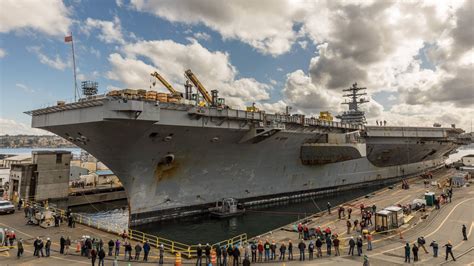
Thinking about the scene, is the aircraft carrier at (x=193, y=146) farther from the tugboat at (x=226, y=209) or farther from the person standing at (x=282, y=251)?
the person standing at (x=282, y=251)

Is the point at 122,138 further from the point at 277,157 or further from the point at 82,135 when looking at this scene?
the point at 277,157

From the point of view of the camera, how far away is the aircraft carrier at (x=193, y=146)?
1545 centimetres

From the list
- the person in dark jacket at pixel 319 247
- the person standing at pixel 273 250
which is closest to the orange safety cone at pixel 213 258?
the person standing at pixel 273 250

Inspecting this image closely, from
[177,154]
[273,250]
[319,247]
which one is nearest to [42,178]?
[177,154]

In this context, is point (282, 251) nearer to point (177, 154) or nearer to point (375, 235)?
point (375, 235)

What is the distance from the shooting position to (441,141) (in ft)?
128

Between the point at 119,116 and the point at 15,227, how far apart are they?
29.4ft

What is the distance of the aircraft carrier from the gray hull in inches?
2.4

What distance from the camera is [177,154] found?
18531 mm

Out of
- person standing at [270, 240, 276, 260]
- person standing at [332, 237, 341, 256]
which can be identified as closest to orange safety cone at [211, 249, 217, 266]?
person standing at [270, 240, 276, 260]

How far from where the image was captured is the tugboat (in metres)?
20.7

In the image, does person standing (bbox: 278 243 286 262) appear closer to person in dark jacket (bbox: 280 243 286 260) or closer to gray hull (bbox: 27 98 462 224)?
person in dark jacket (bbox: 280 243 286 260)

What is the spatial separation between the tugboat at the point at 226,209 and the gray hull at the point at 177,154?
560mm

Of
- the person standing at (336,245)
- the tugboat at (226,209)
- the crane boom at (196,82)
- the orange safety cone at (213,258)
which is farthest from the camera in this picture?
the crane boom at (196,82)
